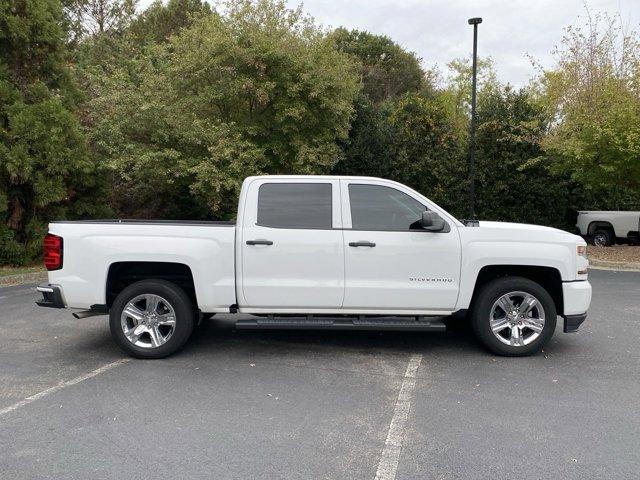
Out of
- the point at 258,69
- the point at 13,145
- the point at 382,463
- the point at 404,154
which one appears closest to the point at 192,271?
the point at 382,463

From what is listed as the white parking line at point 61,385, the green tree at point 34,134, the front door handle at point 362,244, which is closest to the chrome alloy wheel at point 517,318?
the front door handle at point 362,244

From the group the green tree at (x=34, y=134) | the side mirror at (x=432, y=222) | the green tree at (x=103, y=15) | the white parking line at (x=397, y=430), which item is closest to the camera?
the white parking line at (x=397, y=430)

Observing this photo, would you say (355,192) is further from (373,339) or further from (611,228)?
(611,228)

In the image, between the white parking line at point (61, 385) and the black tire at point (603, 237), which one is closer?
the white parking line at point (61, 385)

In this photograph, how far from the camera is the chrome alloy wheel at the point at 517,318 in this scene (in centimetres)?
577

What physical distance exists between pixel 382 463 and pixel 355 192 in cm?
304

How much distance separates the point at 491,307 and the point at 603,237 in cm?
1315

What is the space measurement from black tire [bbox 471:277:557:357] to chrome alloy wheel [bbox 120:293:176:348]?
10.6 ft

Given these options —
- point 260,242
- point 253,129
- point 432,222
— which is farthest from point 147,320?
point 253,129

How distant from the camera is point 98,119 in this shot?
1625 cm

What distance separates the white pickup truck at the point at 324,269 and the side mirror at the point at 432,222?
0.05 feet

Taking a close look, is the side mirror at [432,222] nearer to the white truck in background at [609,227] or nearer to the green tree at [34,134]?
the green tree at [34,134]

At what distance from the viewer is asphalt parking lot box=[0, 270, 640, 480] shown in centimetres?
357

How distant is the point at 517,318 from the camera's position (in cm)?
580
